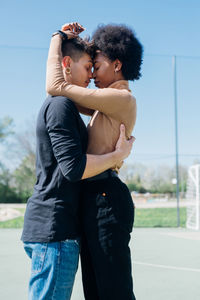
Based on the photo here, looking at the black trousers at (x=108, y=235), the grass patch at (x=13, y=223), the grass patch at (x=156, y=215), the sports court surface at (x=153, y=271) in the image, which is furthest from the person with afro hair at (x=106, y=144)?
the grass patch at (x=156, y=215)

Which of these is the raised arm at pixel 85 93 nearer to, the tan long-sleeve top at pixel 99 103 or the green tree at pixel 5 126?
the tan long-sleeve top at pixel 99 103

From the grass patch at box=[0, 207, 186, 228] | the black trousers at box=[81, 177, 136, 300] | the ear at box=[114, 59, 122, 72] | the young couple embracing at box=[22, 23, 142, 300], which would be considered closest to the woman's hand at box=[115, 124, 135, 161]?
the young couple embracing at box=[22, 23, 142, 300]

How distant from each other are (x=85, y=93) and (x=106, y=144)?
0.19m

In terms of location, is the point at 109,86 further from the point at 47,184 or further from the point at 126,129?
the point at 47,184

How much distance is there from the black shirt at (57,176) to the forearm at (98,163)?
0.07 feet

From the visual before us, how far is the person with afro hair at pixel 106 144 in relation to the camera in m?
1.34

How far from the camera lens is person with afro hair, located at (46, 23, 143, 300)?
134 cm

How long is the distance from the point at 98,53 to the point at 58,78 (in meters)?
0.23

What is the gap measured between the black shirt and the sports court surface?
163 cm

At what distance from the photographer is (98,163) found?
4.40 feet

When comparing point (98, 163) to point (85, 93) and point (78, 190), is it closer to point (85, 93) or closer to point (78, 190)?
point (78, 190)

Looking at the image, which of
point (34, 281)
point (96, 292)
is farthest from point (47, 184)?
point (96, 292)

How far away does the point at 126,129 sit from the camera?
59.3 inches

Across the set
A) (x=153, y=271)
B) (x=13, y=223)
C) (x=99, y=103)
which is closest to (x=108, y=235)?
(x=99, y=103)
